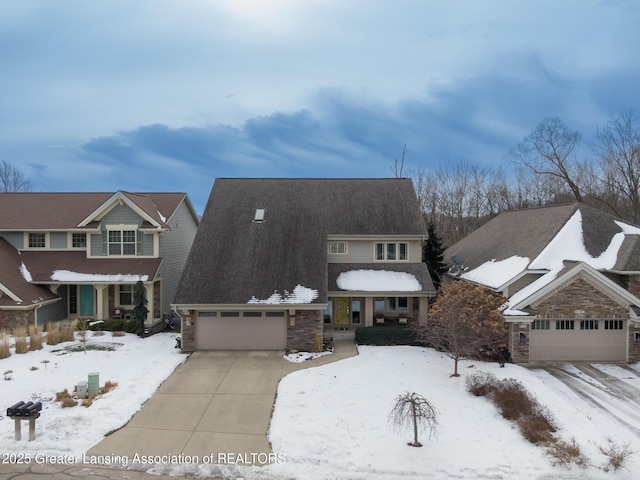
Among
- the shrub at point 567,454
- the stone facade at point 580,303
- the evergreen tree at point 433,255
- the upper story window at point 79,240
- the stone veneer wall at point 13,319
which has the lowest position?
the shrub at point 567,454

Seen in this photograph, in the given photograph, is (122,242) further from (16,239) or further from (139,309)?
(16,239)

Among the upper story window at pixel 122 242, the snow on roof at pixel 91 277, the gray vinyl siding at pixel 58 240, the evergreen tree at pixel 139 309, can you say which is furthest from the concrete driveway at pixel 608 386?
the gray vinyl siding at pixel 58 240

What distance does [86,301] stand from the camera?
24.0 meters

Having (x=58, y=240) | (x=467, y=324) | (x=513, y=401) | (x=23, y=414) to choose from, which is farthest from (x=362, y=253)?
(x=58, y=240)

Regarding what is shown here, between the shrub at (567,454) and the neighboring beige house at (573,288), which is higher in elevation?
the neighboring beige house at (573,288)

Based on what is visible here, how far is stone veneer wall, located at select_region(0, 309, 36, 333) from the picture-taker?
20.7 meters

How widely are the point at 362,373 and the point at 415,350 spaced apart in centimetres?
421

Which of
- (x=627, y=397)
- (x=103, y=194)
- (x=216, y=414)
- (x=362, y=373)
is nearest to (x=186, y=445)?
(x=216, y=414)

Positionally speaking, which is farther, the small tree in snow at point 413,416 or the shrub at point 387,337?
the shrub at point 387,337

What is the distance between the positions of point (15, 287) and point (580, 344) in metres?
25.1

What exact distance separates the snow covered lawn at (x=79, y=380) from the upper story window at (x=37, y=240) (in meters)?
7.48

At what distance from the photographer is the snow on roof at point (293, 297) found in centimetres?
1828

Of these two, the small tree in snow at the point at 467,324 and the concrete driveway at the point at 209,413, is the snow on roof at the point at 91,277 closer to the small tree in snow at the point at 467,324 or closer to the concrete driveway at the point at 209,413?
the concrete driveway at the point at 209,413

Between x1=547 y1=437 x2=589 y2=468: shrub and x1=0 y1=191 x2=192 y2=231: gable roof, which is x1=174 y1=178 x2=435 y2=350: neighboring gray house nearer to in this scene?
x1=0 y1=191 x2=192 y2=231: gable roof
